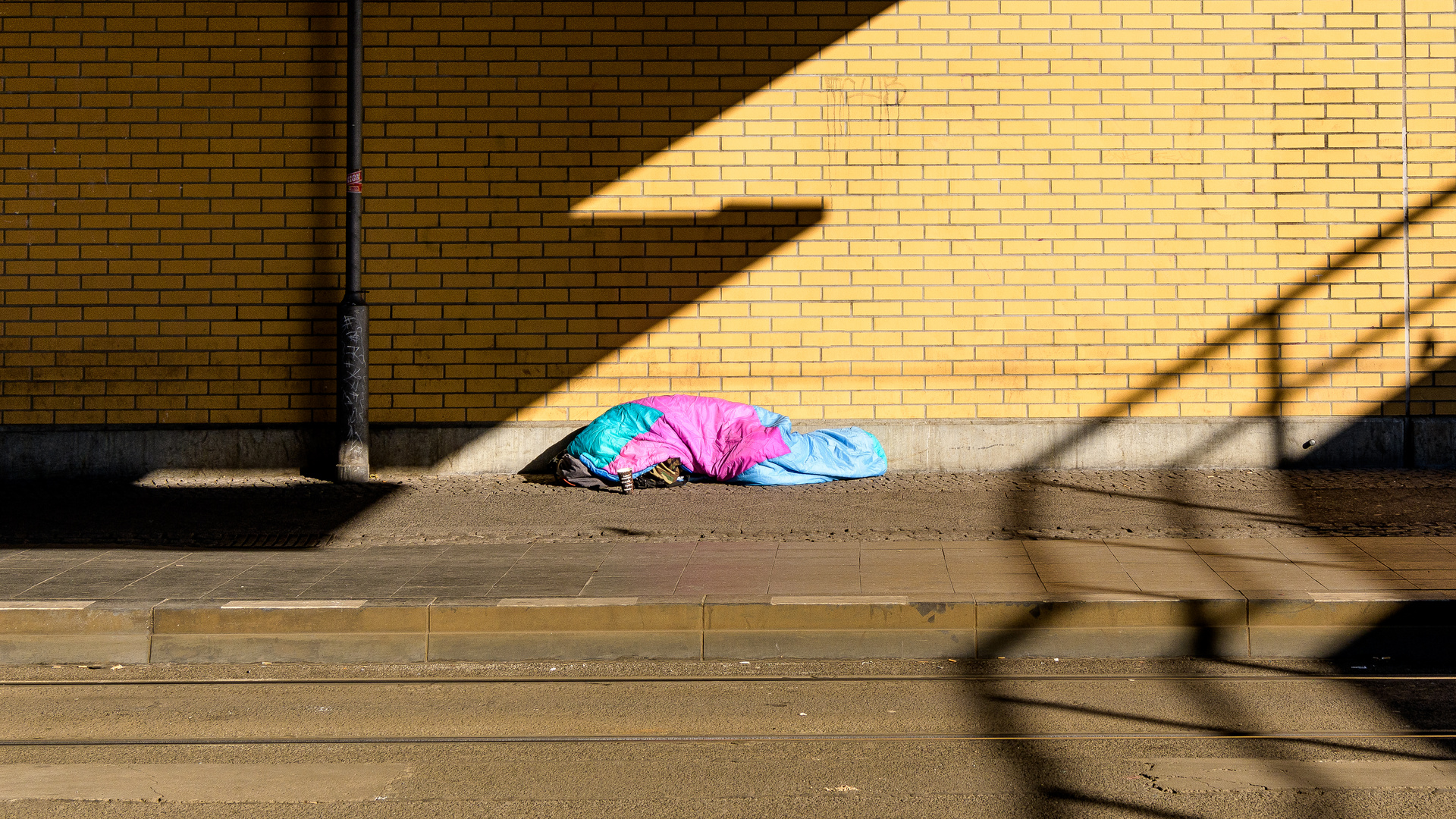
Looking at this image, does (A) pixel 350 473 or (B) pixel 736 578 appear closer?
(B) pixel 736 578

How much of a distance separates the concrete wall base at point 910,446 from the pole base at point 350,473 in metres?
0.36

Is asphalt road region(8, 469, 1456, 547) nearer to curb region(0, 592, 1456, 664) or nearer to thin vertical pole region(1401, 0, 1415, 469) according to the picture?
thin vertical pole region(1401, 0, 1415, 469)

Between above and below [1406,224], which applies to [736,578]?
below

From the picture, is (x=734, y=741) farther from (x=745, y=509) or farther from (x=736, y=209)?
(x=736, y=209)

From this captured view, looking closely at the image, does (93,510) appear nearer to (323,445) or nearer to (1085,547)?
(323,445)

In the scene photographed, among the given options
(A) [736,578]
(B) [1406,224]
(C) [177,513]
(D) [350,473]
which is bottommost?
(A) [736,578]

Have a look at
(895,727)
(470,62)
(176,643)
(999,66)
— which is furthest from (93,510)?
(999,66)

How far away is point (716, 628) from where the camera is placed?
5543mm

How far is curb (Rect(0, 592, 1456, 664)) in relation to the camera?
5406mm

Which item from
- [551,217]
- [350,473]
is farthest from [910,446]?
[350,473]

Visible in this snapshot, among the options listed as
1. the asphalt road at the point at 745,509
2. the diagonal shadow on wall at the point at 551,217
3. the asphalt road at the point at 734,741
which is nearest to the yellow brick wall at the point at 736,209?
the diagonal shadow on wall at the point at 551,217

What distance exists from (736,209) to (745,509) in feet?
10.0

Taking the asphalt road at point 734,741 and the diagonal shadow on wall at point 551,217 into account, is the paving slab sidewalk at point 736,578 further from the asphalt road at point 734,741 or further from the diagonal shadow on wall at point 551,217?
the diagonal shadow on wall at point 551,217

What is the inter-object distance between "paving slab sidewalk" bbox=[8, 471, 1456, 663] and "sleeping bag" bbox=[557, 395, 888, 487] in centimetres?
71
